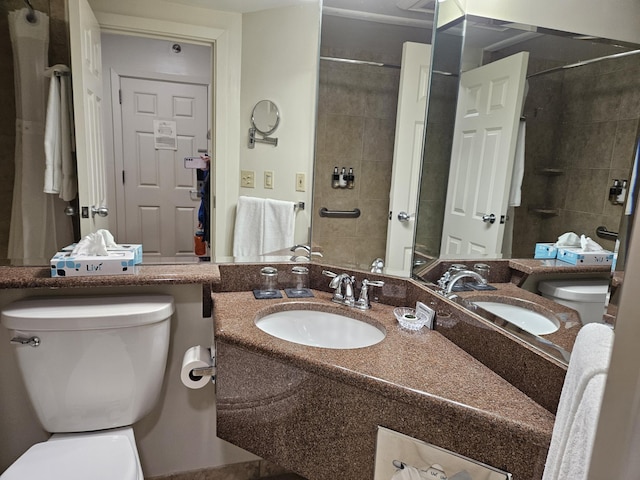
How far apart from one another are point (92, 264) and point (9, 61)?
0.71 m

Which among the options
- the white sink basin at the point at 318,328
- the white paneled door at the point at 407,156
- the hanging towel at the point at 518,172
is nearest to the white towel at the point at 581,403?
the hanging towel at the point at 518,172

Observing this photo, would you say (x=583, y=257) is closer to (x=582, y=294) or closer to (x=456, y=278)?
(x=582, y=294)

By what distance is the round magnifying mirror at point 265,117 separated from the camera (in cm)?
151

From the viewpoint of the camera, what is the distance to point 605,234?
749 millimetres

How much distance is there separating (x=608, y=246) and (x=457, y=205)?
0.59 m

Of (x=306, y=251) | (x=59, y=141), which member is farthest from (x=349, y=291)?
(x=59, y=141)

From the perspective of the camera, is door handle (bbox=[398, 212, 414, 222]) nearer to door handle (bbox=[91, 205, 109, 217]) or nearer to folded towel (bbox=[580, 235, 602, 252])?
folded towel (bbox=[580, 235, 602, 252])

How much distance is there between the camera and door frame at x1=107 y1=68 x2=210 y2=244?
53.2 inches

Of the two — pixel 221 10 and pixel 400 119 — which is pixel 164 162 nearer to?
pixel 221 10

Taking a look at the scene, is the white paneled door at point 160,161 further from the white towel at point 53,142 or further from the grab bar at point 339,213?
the grab bar at point 339,213

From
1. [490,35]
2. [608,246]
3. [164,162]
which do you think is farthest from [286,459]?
[490,35]

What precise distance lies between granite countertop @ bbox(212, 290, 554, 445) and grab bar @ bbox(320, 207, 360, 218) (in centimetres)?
50

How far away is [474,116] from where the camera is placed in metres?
1.22

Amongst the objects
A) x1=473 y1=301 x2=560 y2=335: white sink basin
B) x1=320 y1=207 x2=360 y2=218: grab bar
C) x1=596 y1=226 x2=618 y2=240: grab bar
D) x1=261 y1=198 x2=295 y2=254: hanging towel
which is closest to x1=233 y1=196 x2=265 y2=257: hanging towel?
x1=261 y1=198 x2=295 y2=254: hanging towel
